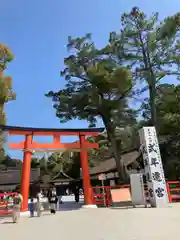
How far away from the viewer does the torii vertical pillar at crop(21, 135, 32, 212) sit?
589 inches

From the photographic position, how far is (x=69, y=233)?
739cm

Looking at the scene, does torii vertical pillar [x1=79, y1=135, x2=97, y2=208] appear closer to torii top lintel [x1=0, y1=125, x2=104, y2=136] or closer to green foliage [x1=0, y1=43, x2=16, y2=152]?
torii top lintel [x1=0, y1=125, x2=104, y2=136]

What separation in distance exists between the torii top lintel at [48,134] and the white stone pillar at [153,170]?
4.20m

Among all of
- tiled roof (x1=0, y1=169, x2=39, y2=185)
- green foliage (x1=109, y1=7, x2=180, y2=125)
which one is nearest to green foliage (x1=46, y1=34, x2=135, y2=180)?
green foliage (x1=109, y1=7, x2=180, y2=125)

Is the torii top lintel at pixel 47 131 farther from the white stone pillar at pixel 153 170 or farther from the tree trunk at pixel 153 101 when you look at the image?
the white stone pillar at pixel 153 170

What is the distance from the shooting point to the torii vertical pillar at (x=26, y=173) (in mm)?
14969

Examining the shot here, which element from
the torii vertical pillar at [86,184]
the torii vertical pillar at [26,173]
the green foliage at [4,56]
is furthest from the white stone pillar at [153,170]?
the green foliage at [4,56]

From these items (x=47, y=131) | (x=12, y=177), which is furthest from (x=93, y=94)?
(x=12, y=177)

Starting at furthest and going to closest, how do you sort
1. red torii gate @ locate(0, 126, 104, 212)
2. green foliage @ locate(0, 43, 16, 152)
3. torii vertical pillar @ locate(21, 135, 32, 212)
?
green foliage @ locate(0, 43, 16, 152) < red torii gate @ locate(0, 126, 104, 212) < torii vertical pillar @ locate(21, 135, 32, 212)

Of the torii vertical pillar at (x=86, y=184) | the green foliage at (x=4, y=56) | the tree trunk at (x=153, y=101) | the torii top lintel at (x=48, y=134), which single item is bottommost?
the torii vertical pillar at (x=86, y=184)

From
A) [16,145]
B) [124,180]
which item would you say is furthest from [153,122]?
[16,145]

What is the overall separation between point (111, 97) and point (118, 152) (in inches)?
150

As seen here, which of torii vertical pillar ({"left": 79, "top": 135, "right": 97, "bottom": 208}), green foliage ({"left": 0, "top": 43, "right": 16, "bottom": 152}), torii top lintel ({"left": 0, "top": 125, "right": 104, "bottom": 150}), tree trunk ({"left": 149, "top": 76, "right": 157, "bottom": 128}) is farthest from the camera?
tree trunk ({"left": 149, "top": 76, "right": 157, "bottom": 128})

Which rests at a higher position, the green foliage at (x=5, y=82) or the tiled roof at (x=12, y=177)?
the green foliage at (x=5, y=82)
